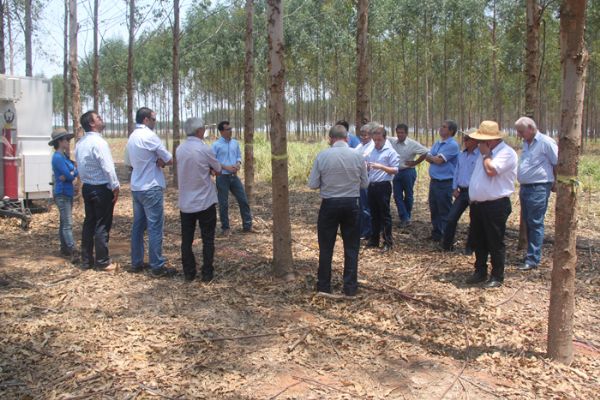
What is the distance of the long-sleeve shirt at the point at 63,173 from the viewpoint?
644cm

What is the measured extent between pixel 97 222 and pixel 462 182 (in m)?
4.64

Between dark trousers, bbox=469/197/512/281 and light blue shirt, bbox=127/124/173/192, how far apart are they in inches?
137

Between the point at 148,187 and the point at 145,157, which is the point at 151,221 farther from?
the point at 145,157

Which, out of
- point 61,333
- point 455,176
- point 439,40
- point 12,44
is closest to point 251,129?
point 455,176

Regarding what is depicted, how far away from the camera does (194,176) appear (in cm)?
560

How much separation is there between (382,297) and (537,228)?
2191 mm

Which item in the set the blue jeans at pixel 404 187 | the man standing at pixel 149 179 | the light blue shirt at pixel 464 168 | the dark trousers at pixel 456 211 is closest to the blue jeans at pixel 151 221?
the man standing at pixel 149 179

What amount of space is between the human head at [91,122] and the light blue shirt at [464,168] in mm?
4571

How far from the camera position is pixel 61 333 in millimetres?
4277

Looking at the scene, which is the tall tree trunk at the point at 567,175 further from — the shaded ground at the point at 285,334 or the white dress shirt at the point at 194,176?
the white dress shirt at the point at 194,176

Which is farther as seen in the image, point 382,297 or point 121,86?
point 121,86

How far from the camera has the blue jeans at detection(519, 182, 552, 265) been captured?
602cm

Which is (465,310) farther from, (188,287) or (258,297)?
(188,287)

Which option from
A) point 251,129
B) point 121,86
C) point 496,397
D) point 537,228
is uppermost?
point 121,86
